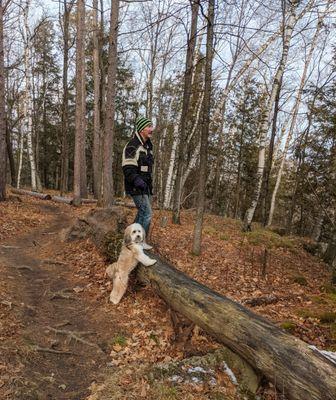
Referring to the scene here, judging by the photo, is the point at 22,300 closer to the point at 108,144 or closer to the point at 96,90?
the point at 108,144

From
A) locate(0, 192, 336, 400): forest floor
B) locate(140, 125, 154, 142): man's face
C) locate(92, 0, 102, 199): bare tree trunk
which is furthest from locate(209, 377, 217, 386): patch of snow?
locate(92, 0, 102, 199): bare tree trunk

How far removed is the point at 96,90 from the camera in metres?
19.1

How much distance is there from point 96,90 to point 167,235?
12.3 meters

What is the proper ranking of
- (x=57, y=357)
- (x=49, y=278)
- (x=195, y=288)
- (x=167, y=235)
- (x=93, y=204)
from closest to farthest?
(x=57, y=357), (x=195, y=288), (x=49, y=278), (x=167, y=235), (x=93, y=204)

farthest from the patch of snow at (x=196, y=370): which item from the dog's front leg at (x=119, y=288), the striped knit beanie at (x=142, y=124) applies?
the striped knit beanie at (x=142, y=124)

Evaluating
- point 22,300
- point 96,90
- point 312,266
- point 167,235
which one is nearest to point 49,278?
point 22,300

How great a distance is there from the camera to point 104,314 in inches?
212

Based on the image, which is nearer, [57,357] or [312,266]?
[57,357]

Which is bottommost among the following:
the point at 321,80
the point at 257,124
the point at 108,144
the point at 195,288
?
the point at 195,288

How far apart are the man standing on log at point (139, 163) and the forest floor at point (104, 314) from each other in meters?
1.73

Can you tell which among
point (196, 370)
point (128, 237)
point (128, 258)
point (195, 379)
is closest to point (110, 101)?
point (128, 237)

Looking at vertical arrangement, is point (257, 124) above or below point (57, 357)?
above

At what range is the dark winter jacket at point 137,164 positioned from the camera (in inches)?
237

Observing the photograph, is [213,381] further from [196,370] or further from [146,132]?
[146,132]
